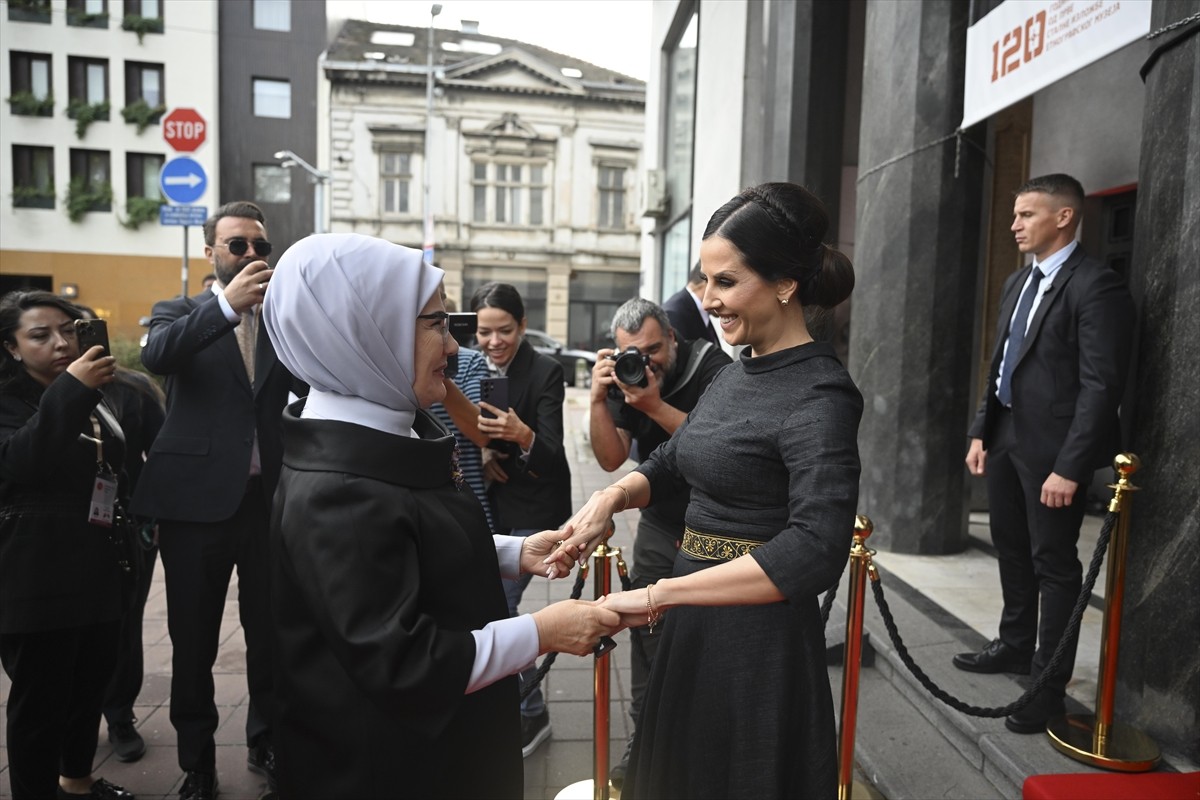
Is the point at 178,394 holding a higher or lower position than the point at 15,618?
higher

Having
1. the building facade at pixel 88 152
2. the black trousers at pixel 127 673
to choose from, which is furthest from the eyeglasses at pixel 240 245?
the building facade at pixel 88 152

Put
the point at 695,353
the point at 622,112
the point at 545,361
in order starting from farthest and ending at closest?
the point at 622,112 < the point at 545,361 < the point at 695,353

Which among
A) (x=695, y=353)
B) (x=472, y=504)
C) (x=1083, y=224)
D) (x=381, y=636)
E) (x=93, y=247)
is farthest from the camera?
(x=93, y=247)

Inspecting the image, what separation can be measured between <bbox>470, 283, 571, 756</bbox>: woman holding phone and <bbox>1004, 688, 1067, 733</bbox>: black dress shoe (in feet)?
6.33

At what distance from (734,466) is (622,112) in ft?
118

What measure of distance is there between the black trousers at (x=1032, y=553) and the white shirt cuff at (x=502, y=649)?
2357 mm

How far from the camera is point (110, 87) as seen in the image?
28.0 metres

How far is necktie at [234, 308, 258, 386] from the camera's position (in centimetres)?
348

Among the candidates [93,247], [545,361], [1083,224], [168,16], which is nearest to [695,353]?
[545,361]

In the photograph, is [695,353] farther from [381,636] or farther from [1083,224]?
[1083,224]

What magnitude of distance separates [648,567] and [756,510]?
150 centimetres

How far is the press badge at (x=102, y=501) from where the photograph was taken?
10.4 feet

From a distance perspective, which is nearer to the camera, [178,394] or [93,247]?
[178,394]

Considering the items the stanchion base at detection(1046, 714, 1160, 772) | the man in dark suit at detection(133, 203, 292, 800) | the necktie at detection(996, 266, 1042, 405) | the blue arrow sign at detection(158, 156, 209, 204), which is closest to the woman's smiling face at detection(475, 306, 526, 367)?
the man in dark suit at detection(133, 203, 292, 800)
